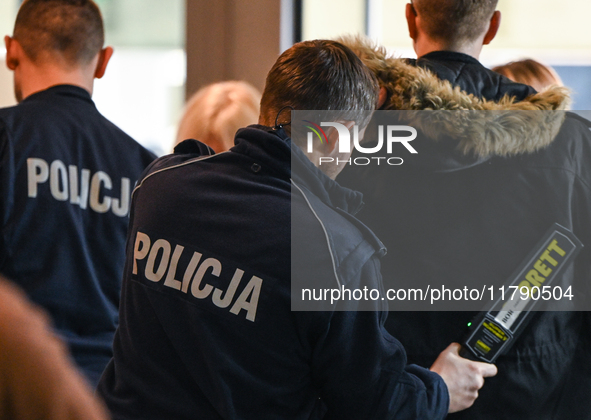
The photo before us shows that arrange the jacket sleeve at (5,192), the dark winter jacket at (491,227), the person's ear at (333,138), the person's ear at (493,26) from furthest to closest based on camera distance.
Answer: the jacket sleeve at (5,192) < the person's ear at (493,26) < the dark winter jacket at (491,227) < the person's ear at (333,138)

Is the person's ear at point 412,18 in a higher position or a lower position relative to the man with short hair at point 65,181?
higher

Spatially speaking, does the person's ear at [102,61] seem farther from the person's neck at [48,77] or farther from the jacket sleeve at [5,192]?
the jacket sleeve at [5,192]

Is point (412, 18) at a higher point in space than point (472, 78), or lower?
higher

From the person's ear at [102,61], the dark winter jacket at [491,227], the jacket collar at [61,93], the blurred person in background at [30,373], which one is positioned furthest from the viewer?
the person's ear at [102,61]

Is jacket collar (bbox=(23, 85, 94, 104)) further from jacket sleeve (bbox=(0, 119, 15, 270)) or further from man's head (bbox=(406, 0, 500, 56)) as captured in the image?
man's head (bbox=(406, 0, 500, 56))

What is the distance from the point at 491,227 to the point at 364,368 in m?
0.45

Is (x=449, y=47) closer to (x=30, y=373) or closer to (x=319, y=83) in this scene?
(x=319, y=83)

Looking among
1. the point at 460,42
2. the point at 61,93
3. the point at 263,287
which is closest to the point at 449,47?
the point at 460,42

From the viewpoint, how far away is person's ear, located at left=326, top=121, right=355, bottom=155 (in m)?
1.10

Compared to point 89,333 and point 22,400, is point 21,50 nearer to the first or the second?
point 89,333

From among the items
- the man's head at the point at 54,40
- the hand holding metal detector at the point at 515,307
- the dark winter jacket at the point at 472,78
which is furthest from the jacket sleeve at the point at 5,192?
the hand holding metal detector at the point at 515,307

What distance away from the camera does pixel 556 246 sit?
1.18m

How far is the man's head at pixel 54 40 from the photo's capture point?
5.93ft

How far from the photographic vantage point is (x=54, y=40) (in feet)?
5.93
